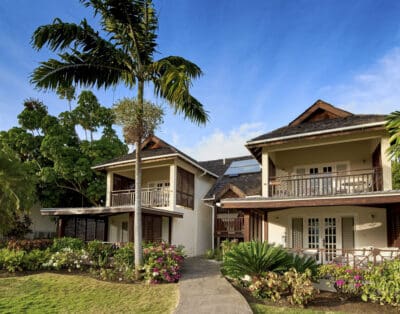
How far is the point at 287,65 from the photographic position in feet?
42.2

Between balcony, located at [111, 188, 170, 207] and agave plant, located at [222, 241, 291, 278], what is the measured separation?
336 inches

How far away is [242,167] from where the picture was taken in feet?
75.7

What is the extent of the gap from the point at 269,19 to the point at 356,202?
7236 millimetres

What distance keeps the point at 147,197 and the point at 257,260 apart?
34.5 feet

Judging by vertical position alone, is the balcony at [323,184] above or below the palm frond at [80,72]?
below

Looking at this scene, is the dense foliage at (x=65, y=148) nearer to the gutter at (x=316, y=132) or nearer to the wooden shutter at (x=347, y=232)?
the gutter at (x=316, y=132)

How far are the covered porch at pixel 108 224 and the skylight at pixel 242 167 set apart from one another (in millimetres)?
5878

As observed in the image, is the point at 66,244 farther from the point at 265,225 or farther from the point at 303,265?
the point at 303,265

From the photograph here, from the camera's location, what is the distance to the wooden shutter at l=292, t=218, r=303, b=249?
1555 cm

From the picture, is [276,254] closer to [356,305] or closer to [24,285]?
[356,305]

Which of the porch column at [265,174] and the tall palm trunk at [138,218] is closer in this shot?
the tall palm trunk at [138,218]

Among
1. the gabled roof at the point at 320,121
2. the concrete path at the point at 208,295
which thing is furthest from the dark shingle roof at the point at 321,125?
the concrete path at the point at 208,295

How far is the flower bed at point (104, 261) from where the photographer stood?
11555 millimetres

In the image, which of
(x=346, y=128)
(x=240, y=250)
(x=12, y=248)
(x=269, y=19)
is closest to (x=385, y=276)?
(x=240, y=250)
